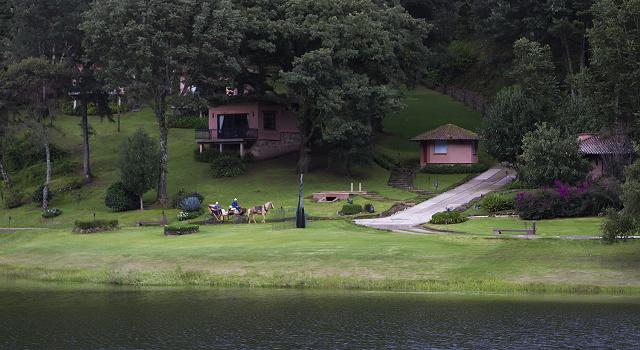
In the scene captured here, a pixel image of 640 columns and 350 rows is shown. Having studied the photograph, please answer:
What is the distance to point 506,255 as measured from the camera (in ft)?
136

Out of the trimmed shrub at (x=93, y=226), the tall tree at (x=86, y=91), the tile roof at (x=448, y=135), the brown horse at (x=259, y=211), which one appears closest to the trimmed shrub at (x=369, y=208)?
the brown horse at (x=259, y=211)

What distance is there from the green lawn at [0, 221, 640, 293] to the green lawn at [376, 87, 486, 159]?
139ft

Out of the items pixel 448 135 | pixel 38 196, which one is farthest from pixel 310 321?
pixel 448 135

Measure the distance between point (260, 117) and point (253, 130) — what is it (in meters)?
2.10

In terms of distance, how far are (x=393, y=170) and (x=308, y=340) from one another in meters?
56.5

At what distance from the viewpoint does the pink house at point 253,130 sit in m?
85.1

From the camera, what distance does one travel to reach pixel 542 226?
50750 mm

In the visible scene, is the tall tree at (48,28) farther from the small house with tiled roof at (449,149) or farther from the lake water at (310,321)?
the lake water at (310,321)

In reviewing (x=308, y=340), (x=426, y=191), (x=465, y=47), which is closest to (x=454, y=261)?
(x=308, y=340)

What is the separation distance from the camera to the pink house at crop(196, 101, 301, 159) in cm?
8506

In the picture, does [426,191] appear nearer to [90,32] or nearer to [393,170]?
[393,170]

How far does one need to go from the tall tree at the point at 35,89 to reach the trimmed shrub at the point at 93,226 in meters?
17.5

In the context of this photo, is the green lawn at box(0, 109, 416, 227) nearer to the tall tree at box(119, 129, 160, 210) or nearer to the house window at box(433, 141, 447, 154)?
the tall tree at box(119, 129, 160, 210)

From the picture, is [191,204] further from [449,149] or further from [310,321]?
[310,321]
